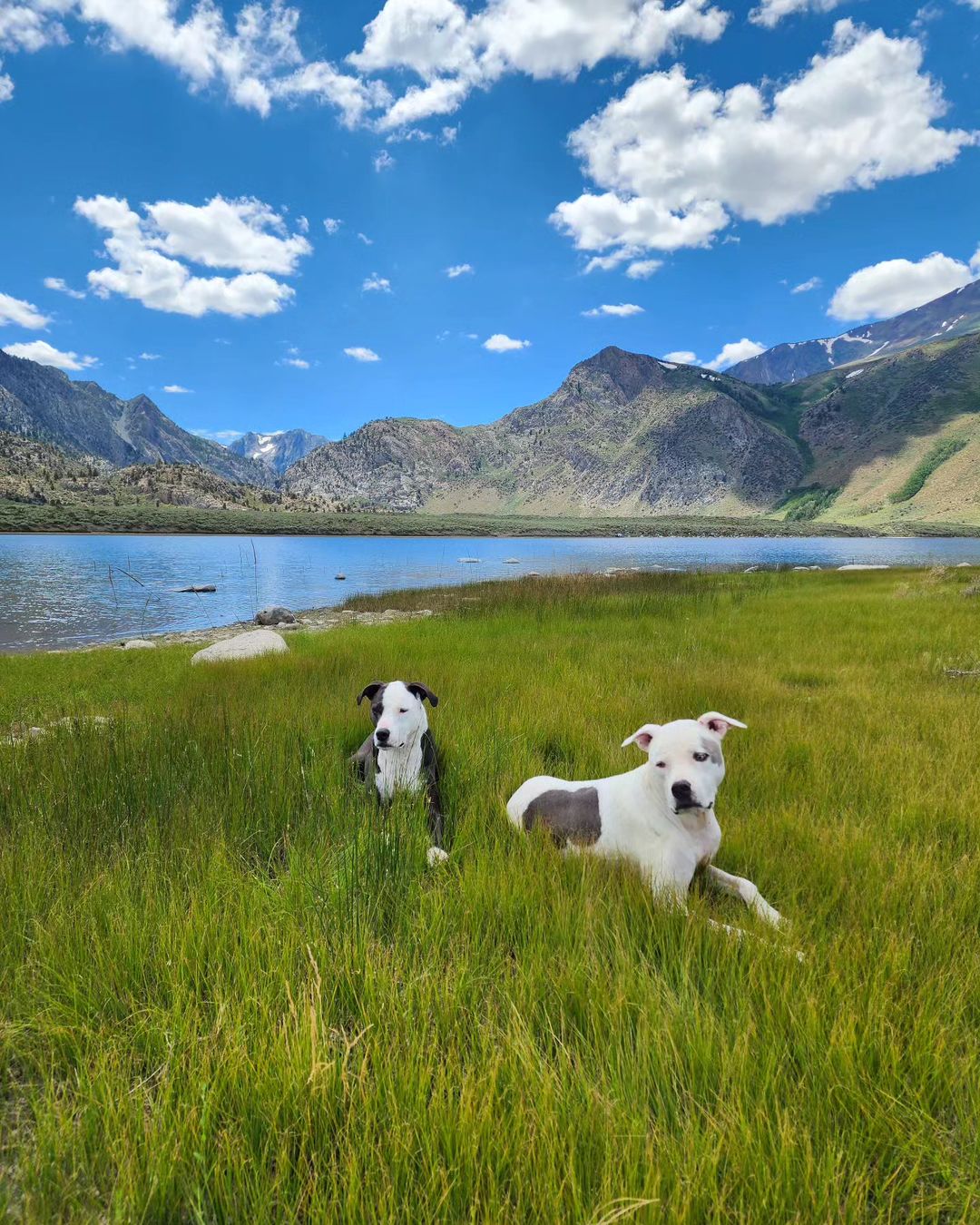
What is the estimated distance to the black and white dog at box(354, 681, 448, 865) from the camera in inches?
143

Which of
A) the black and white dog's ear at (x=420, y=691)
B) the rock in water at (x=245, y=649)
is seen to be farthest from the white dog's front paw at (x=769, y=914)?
the rock in water at (x=245, y=649)

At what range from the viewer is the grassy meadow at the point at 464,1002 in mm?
1319

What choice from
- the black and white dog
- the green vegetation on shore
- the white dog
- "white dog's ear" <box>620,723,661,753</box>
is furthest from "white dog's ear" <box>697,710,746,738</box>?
the green vegetation on shore

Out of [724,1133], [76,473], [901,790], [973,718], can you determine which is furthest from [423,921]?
[76,473]

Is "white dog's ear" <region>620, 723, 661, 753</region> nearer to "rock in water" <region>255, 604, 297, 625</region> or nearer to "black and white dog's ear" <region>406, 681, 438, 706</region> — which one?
"black and white dog's ear" <region>406, 681, 438, 706</region>

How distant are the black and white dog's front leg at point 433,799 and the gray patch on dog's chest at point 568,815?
0.60 meters

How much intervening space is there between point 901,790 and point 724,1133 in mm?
3508

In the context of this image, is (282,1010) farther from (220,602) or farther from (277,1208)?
(220,602)

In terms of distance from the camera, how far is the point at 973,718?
5547 millimetres

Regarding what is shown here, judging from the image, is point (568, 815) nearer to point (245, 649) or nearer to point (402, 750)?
point (402, 750)

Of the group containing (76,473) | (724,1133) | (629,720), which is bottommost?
(629,720)

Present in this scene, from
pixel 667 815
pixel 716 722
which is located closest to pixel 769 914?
pixel 667 815

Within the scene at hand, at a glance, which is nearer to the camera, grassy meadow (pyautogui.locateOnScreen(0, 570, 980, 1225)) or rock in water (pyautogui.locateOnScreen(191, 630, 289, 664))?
grassy meadow (pyautogui.locateOnScreen(0, 570, 980, 1225))

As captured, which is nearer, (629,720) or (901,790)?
(901,790)
